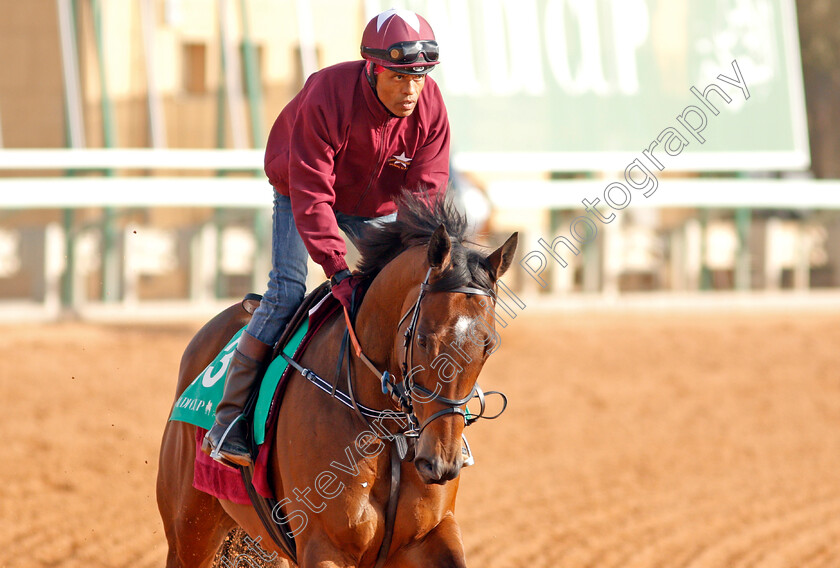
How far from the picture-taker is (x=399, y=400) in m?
3.10

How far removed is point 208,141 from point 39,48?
2.68 metres

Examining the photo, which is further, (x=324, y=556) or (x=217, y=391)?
(x=217, y=391)

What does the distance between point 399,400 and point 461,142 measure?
11.5 meters

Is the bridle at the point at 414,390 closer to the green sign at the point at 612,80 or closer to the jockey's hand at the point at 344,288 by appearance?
the jockey's hand at the point at 344,288

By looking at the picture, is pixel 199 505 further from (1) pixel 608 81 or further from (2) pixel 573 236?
(1) pixel 608 81

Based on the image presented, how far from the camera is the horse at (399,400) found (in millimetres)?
2854

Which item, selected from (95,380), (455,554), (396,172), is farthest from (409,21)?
(95,380)

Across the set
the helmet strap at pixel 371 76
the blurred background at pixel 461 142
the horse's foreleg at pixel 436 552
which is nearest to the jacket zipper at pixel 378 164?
the helmet strap at pixel 371 76

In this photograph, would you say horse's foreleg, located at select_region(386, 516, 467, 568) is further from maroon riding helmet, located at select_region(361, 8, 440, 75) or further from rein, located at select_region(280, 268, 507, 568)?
maroon riding helmet, located at select_region(361, 8, 440, 75)

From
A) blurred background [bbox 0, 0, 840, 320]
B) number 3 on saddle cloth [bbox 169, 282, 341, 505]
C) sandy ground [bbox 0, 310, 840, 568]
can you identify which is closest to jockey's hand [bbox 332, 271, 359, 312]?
number 3 on saddle cloth [bbox 169, 282, 341, 505]

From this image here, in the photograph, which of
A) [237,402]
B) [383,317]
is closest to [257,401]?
[237,402]

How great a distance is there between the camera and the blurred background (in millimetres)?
13570

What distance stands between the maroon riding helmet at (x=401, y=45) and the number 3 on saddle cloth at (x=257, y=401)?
0.90m

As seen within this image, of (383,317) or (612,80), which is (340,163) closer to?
(383,317)
